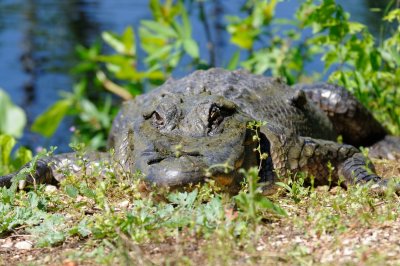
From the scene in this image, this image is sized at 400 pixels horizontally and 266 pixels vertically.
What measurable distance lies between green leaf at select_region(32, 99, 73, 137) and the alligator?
9.38 ft

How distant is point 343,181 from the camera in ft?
16.8

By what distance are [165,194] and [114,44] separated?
5902 millimetres

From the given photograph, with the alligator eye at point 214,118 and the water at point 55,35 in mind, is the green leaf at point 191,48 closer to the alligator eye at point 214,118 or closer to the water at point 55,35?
the water at point 55,35

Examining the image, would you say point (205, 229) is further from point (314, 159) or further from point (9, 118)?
point (9, 118)

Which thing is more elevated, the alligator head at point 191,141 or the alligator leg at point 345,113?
the alligator head at point 191,141

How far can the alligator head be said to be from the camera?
4004mm

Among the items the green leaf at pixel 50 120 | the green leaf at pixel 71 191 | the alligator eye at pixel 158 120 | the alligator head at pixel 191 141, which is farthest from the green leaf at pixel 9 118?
the green leaf at pixel 71 191

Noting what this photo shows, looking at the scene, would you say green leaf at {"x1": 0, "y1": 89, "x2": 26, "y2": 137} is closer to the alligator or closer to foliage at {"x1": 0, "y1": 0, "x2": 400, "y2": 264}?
→ foliage at {"x1": 0, "y1": 0, "x2": 400, "y2": 264}

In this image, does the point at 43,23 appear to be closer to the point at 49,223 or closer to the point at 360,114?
the point at 360,114

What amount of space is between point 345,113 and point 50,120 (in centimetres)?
405

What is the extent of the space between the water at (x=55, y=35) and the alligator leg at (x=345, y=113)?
437 cm

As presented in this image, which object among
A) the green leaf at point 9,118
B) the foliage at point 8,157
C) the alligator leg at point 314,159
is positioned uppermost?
the alligator leg at point 314,159

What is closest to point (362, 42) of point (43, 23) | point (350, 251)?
point (350, 251)

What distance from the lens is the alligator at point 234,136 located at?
4176 mm
